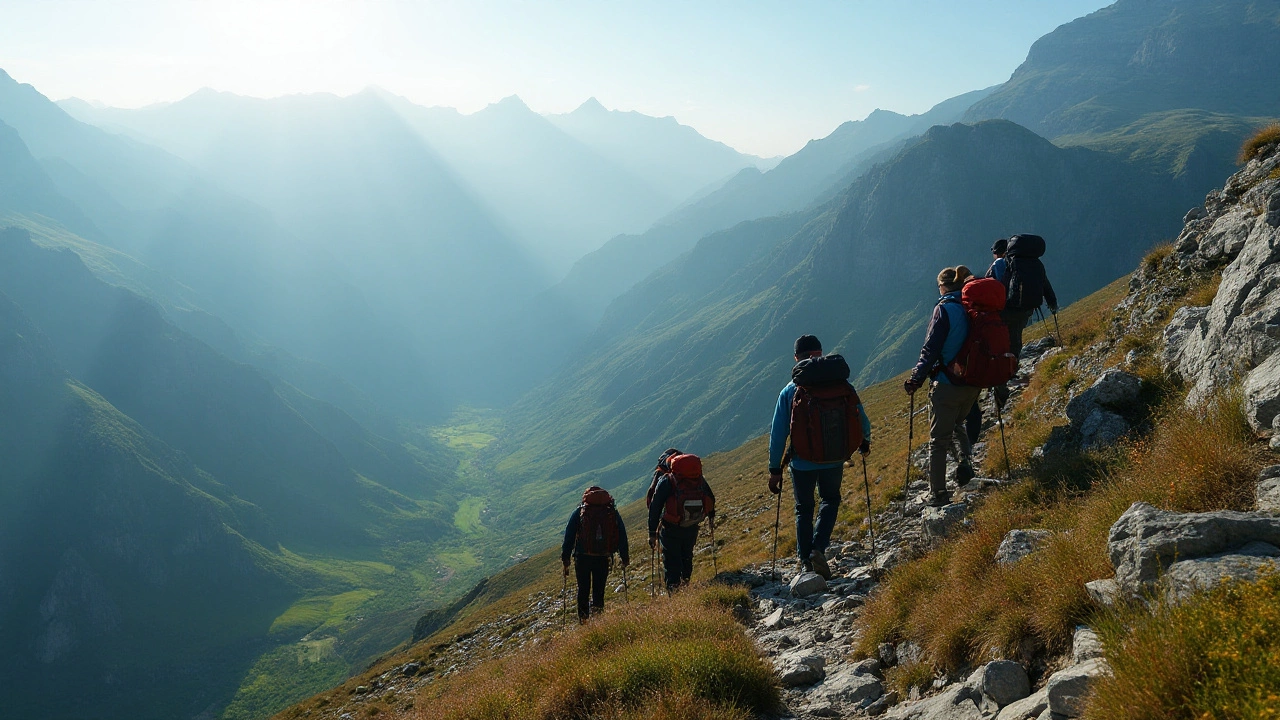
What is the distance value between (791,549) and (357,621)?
195331 millimetres

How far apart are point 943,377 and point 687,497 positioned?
5.66 meters

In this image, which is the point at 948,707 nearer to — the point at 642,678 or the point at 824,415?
the point at 642,678

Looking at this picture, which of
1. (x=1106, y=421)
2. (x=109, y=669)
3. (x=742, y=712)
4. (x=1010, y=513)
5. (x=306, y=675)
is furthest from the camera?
(x=109, y=669)

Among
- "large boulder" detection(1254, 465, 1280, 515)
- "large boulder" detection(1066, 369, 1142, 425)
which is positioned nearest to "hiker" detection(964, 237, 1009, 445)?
"large boulder" detection(1066, 369, 1142, 425)

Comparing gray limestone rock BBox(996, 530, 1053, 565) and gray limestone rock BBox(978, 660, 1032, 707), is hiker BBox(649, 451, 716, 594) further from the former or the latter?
gray limestone rock BBox(978, 660, 1032, 707)

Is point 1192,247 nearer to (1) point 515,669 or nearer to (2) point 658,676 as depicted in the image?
(2) point 658,676

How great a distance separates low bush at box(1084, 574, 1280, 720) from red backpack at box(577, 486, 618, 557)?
442 inches

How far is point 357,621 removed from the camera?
571 feet

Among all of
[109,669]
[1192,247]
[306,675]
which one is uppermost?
[1192,247]

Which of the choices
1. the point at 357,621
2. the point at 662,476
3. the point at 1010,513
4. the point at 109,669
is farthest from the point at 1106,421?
the point at 109,669

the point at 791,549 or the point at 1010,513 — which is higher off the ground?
the point at 1010,513

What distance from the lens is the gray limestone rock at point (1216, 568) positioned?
4047 mm

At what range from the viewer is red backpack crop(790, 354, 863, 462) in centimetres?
1005

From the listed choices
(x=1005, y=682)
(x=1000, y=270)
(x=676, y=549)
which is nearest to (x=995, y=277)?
(x=1000, y=270)
